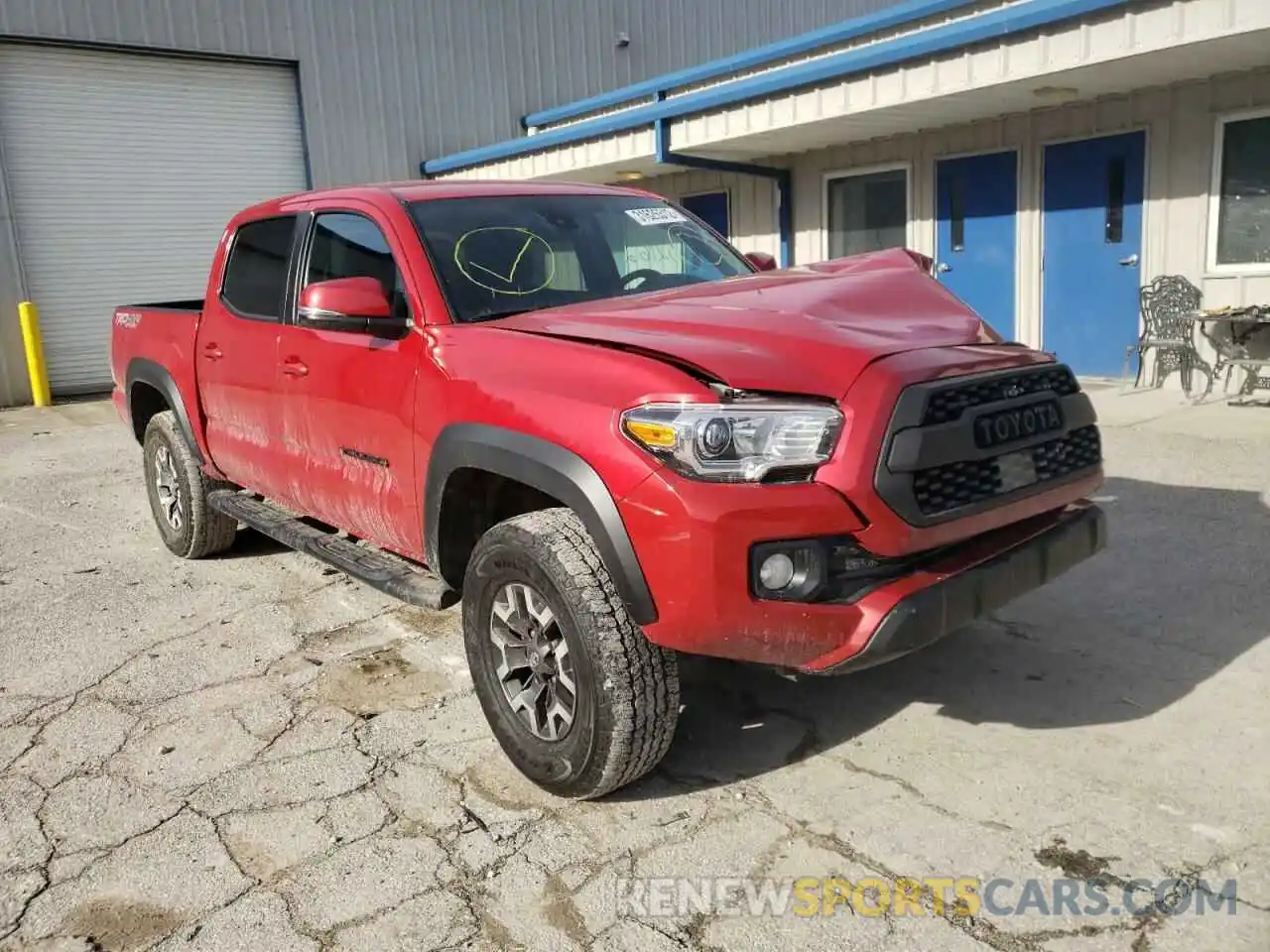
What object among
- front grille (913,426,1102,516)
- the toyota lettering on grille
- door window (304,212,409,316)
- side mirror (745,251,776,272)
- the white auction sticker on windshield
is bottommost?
front grille (913,426,1102,516)

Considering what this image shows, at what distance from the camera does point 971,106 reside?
9875 mm

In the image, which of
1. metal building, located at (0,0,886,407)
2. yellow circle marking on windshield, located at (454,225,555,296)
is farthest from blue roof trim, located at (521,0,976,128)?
yellow circle marking on windshield, located at (454,225,555,296)

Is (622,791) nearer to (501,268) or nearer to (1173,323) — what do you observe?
(501,268)

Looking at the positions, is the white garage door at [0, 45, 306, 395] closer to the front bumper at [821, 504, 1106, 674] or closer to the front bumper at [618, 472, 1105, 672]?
the front bumper at [618, 472, 1105, 672]

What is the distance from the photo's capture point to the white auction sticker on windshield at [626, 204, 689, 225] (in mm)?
4402

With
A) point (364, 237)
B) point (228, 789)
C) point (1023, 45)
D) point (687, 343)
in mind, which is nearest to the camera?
point (687, 343)

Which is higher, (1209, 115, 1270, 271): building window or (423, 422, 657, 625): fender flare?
(1209, 115, 1270, 271): building window

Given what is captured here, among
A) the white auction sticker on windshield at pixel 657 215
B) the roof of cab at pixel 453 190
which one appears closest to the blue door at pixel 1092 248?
the white auction sticker on windshield at pixel 657 215

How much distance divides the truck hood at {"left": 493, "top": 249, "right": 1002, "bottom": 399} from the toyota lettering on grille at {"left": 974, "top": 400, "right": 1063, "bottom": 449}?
0.28 meters

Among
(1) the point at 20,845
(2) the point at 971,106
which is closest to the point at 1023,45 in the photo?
(2) the point at 971,106

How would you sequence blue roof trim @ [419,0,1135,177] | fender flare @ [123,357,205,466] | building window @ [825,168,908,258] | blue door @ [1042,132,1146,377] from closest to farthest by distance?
fender flare @ [123,357,205,466], blue roof trim @ [419,0,1135,177], blue door @ [1042,132,1146,377], building window @ [825,168,908,258]

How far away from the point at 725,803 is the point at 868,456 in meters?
1.14

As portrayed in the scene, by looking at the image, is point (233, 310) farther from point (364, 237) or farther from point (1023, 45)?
point (1023, 45)

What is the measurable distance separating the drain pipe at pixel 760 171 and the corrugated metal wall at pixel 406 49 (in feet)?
20.5
